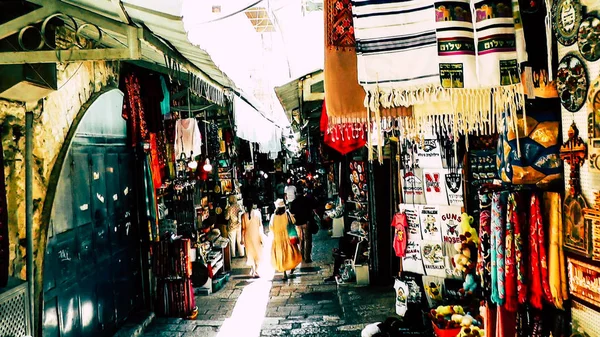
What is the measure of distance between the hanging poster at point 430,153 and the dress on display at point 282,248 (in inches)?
203

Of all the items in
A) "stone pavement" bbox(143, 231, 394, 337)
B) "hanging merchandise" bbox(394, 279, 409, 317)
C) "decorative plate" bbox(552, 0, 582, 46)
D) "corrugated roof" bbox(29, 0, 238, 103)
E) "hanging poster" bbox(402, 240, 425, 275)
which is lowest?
"stone pavement" bbox(143, 231, 394, 337)

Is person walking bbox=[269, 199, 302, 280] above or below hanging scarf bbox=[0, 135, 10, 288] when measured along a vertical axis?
below

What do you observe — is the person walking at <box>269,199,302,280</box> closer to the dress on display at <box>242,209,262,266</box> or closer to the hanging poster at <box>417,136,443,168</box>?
the dress on display at <box>242,209,262,266</box>

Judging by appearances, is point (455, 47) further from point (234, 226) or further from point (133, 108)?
point (234, 226)

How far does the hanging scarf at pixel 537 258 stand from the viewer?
3.39m

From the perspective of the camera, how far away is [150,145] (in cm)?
842

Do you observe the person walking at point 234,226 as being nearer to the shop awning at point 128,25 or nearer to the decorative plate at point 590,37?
the shop awning at point 128,25

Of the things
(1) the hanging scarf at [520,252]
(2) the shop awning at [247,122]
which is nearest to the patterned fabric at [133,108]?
(2) the shop awning at [247,122]

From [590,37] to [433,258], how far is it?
489 centimetres

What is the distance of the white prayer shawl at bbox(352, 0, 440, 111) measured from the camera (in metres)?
2.49

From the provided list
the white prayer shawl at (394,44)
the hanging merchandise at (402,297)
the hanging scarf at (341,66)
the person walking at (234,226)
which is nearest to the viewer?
the white prayer shawl at (394,44)

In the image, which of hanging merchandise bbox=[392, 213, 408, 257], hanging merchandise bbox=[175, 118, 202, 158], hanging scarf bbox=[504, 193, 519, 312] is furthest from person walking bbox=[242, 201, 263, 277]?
hanging scarf bbox=[504, 193, 519, 312]

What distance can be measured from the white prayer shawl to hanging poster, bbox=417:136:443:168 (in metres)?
4.52

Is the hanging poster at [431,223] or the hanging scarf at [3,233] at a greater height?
the hanging scarf at [3,233]
